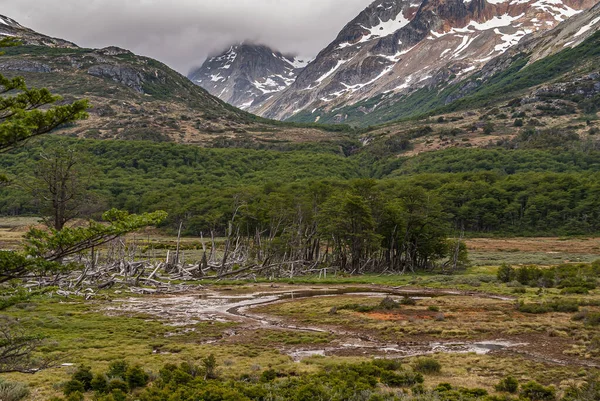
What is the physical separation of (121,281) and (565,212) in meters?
99.9

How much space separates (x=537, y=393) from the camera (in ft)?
44.3

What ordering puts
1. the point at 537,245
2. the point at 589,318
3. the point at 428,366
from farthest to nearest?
the point at 537,245 → the point at 589,318 → the point at 428,366

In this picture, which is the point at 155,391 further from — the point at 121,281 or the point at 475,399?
the point at 121,281

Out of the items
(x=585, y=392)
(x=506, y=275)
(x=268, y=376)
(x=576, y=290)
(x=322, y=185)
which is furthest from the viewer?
(x=322, y=185)

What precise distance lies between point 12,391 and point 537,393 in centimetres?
1583

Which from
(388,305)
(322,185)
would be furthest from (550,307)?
(322,185)

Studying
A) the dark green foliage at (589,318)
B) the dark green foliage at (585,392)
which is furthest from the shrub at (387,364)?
the dark green foliage at (589,318)

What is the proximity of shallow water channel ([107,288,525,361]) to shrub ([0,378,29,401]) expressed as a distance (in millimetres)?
10280

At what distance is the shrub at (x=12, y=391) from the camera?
490 inches

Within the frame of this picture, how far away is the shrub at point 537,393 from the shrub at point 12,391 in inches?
593

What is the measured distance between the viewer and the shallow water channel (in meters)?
20.7

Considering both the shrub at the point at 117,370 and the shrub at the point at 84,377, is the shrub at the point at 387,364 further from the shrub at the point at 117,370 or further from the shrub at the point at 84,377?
the shrub at the point at 84,377

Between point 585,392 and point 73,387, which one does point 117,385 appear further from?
point 585,392

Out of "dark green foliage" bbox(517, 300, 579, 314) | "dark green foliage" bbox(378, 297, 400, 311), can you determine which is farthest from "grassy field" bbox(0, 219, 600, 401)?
"dark green foliage" bbox(517, 300, 579, 314)
